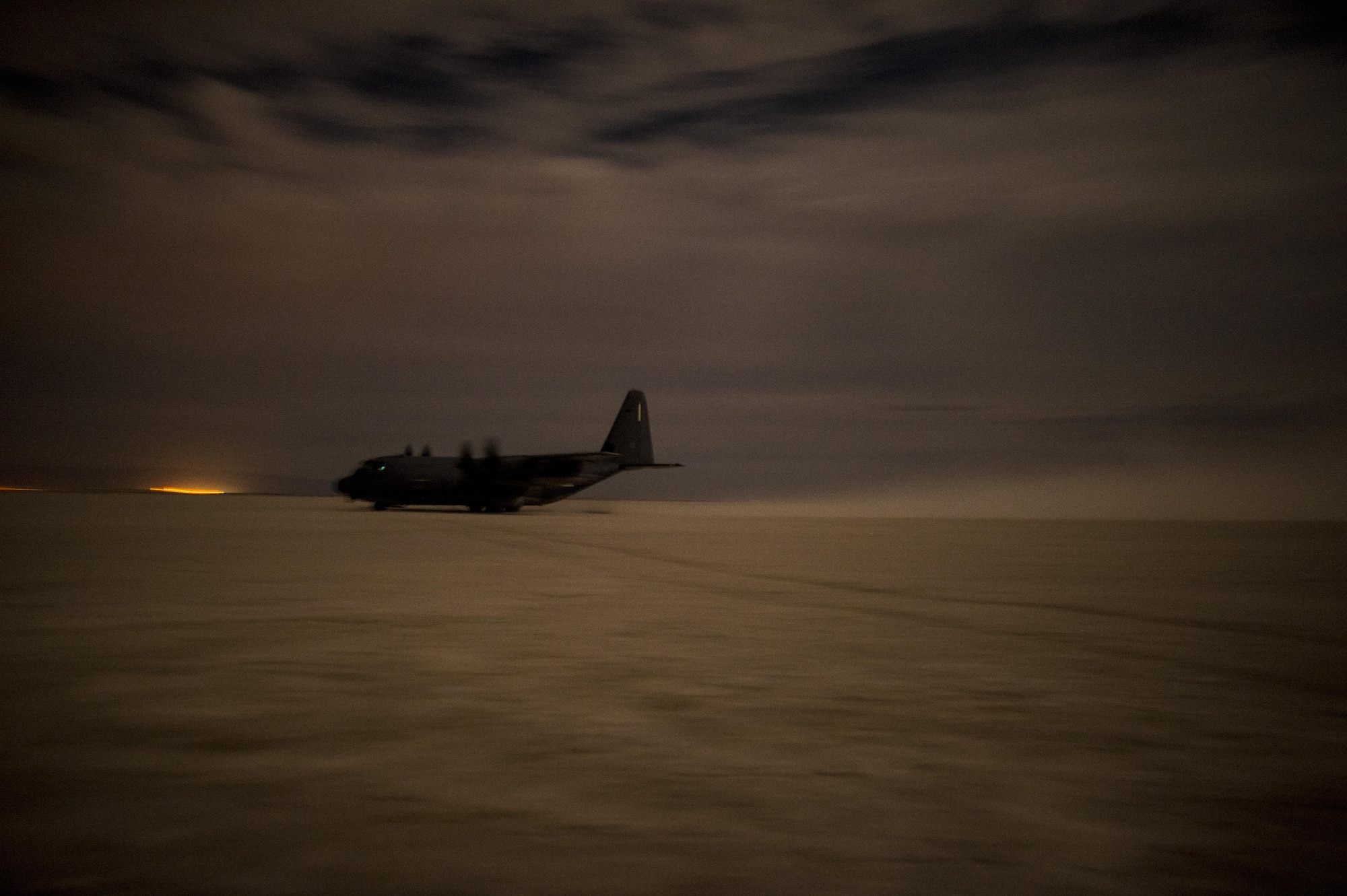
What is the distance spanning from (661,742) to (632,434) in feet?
142

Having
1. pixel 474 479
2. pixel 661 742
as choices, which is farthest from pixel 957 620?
pixel 474 479

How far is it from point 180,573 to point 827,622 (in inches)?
338

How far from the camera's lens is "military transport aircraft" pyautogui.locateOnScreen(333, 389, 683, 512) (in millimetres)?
35906

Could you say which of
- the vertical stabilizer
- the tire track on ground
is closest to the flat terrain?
the tire track on ground

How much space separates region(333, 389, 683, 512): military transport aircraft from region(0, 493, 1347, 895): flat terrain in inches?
1056

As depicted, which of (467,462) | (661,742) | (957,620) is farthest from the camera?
(467,462)

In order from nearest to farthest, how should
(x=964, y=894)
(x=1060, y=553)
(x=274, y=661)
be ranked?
(x=964, y=894) → (x=274, y=661) → (x=1060, y=553)

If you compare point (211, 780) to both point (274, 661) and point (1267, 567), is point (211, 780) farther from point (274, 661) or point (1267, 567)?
point (1267, 567)

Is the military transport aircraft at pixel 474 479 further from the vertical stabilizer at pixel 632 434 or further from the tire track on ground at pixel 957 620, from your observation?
the tire track on ground at pixel 957 620

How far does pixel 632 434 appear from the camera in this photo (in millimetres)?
47219

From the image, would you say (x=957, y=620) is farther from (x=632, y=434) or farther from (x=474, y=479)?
(x=632, y=434)

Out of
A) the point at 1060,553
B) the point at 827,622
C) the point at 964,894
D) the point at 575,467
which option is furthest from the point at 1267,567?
the point at 575,467

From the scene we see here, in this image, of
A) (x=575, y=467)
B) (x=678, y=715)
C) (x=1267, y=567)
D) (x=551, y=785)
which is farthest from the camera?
(x=575, y=467)

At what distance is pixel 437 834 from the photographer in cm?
286
